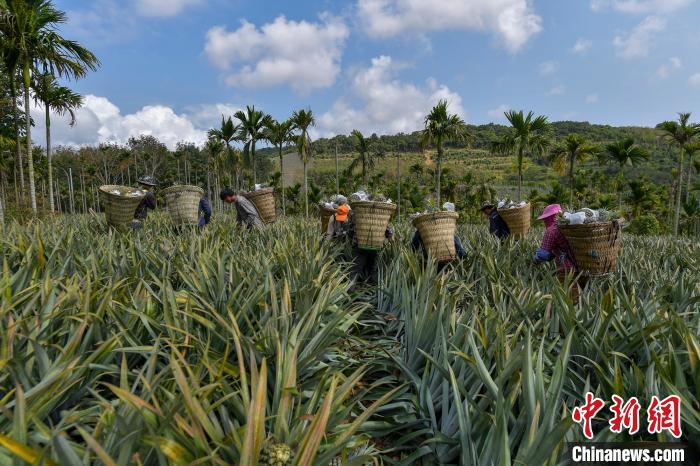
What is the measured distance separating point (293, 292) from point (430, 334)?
922mm

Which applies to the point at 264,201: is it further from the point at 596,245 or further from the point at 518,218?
the point at 596,245

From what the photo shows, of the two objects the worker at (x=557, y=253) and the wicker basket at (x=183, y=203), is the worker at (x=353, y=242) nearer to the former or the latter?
the worker at (x=557, y=253)

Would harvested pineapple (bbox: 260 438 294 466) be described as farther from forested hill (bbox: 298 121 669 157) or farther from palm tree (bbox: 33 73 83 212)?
forested hill (bbox: 298 121 669 157)

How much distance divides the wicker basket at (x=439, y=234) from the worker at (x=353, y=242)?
2.01 feet

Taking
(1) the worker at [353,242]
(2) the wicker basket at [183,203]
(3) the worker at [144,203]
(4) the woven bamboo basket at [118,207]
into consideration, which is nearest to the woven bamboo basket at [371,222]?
(1) the worker at [353,242]

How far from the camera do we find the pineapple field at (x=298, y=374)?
1.10 meters

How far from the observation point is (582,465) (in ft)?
4.17

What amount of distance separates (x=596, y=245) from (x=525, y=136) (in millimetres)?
17435

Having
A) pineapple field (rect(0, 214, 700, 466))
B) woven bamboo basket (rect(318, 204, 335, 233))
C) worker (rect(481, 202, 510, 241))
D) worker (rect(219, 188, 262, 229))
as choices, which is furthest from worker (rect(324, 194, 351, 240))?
worker (rect(481, 202, 510, 241))

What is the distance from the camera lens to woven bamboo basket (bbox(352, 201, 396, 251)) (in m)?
4.02

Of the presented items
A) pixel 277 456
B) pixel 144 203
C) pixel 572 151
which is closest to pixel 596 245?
pixel 277 456

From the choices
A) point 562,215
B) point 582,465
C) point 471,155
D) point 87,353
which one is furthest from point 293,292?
point 471,155

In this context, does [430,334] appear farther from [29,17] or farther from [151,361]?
[29,17]

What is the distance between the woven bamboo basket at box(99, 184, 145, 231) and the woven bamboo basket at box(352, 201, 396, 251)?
299cm
